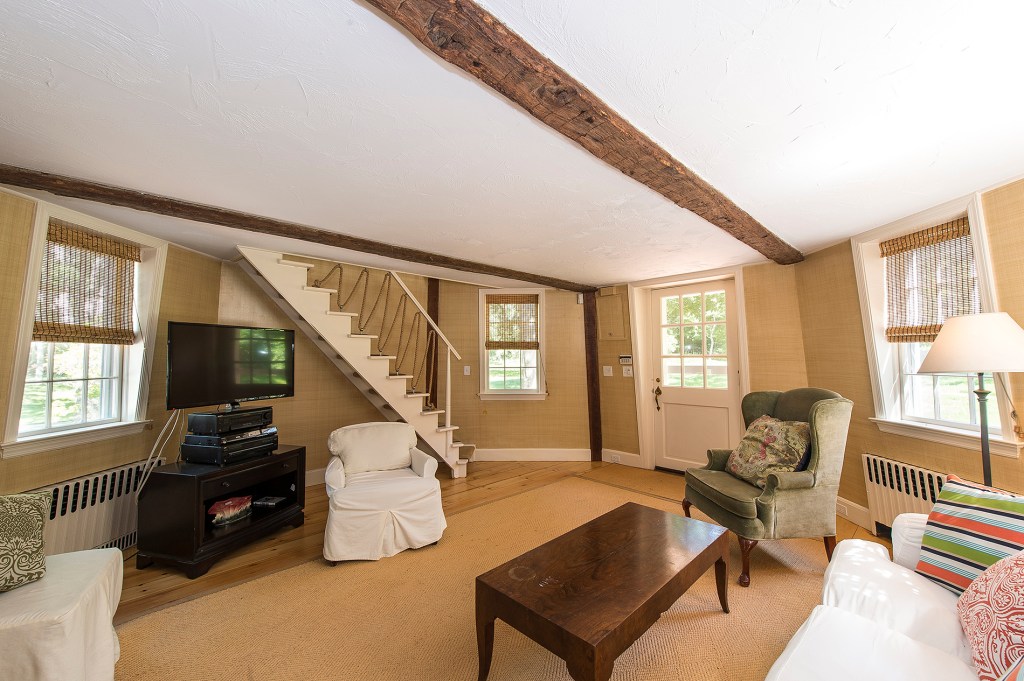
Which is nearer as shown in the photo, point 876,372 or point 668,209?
point 668,209

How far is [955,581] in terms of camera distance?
1354 millimetres

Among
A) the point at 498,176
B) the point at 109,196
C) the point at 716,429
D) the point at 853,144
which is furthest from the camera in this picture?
the point at 716,429

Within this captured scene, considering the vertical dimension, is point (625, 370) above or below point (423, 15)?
below

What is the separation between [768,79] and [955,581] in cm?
177

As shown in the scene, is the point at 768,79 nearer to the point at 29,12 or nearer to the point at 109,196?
the point at 29,12

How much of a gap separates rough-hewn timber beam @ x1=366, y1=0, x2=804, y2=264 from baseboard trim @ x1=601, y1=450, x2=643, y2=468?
327 centimetres

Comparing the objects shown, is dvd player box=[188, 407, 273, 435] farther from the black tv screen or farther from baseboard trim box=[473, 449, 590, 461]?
baseboard trim box=[473, 449, 590, 461]

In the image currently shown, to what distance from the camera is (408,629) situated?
190 cm

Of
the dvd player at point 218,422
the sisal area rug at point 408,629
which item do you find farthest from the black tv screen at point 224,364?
the sisal area rug at point 408,629

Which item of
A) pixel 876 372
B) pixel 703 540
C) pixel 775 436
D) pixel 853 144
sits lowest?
pixel 703 540

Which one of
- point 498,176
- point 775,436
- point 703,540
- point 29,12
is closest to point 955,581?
point 703,540

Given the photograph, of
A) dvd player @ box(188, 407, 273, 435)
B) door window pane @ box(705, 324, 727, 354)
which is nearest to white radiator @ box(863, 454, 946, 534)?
door window pane @ box(705, 324, 727, 354)

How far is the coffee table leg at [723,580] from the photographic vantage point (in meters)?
1.97

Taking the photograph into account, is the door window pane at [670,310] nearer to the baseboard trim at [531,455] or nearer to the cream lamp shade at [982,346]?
the baseboard trim at [531,455]
